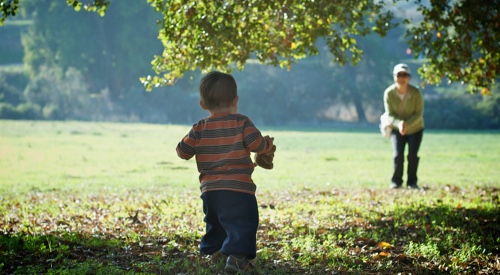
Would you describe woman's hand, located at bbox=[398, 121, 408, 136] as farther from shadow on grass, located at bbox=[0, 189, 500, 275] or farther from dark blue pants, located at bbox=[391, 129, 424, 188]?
shadow on grass, located at bbox=[0, 189, 500, 275]

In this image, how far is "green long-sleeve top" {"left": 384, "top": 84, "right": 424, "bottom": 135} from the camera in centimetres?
1380

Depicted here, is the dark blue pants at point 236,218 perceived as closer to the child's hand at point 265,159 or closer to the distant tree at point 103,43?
the child's hand at point 265,159

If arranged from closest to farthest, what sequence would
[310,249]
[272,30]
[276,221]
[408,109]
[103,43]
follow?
[310,249]
[276,221]
[272,30]
[408,109]
[103,43]

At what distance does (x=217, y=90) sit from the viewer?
643 centimetres

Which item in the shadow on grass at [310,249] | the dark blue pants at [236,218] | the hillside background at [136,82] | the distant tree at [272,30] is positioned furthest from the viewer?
the hillside background at [136,82]

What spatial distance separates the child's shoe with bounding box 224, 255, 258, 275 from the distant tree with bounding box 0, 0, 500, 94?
16.5 feet

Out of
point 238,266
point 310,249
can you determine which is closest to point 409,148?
point 310,249

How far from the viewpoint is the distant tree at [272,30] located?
11.1 metres

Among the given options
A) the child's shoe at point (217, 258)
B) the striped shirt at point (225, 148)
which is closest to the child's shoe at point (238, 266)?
the child's shoe at point (217, 258)

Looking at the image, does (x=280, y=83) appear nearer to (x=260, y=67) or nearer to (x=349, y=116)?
(x=260, y=67)

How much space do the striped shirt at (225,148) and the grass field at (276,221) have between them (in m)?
0.83

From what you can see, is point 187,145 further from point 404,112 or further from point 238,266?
point 404,112

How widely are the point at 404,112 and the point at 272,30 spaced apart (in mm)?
3447

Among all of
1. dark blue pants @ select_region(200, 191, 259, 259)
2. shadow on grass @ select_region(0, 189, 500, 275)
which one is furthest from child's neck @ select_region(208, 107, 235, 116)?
shadow on grass @ select_region(0, 189, 500, 275)
